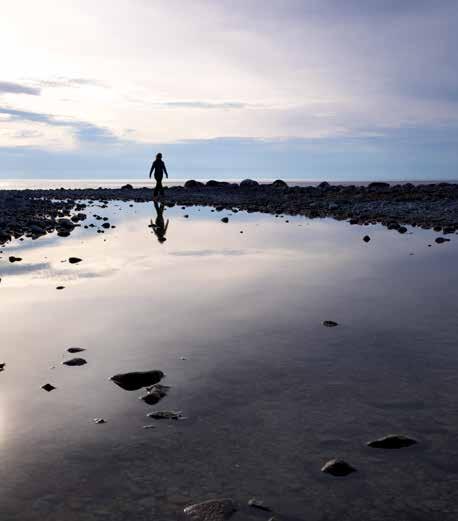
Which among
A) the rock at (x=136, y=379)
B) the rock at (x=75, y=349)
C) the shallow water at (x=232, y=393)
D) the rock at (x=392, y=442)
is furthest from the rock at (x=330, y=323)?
the rock at (x=392, y=442)

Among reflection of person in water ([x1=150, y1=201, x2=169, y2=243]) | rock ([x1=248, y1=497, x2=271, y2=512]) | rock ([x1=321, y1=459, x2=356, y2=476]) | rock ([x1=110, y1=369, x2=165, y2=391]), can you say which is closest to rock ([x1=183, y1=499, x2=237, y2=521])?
rock ([x1=248, y1=497, x2=271, y2=512])

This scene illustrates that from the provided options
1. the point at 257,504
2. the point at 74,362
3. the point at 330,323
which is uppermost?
the point at 330,323

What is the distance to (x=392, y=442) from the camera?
183 inches

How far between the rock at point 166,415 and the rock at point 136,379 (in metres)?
0.79

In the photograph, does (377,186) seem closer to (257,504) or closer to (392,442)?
(392,442)

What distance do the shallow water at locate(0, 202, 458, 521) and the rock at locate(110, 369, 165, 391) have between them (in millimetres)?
128

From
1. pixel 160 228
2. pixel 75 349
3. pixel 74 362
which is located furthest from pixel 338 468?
pixel 160 228

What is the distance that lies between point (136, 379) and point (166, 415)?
3.21ft

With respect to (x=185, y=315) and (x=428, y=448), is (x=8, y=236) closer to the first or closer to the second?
(x=185, y=315)

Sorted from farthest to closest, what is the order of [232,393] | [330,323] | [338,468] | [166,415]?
[330,323]
[232,393]
[166,415]
[338,468]

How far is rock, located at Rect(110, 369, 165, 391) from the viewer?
6.04 meters

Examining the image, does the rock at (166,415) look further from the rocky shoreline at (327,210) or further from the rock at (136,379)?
the rocky shoreline at (327,210)

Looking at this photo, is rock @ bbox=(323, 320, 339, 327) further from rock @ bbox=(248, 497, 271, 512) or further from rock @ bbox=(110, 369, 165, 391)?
rock @ bbox=(248, 497, 271, 512)

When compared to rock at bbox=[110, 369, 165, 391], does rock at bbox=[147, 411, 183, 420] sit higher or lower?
lower
